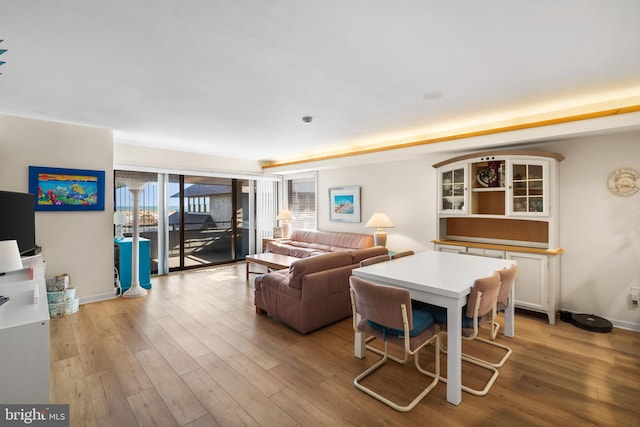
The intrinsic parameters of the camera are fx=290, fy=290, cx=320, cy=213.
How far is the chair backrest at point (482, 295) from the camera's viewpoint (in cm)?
203

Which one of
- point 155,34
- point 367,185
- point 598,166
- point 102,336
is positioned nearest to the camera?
point 155,34

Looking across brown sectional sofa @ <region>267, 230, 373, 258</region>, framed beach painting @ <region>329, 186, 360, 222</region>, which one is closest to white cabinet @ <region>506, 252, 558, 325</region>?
brown sectional sofa @ <region>267, 230, 373, 258</region>

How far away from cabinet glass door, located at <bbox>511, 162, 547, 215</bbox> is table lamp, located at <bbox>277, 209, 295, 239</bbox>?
4.49 meters

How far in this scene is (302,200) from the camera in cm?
725

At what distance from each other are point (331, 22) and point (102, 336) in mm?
3610

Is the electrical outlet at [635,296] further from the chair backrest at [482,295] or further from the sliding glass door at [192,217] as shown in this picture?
the sliding glass door at [192,217]

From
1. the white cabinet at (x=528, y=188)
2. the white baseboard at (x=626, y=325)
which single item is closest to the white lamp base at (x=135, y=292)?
the white cabinet at (x=528, y=188)

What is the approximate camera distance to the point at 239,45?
79.8 inches

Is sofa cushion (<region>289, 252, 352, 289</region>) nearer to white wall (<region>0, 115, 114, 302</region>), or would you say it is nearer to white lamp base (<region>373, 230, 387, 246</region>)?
white lamp base (<region>373, 230, 387, 246</region>)

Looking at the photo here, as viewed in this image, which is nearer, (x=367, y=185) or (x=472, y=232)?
(x=472, y=232)

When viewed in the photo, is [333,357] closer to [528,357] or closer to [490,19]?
[528,357]

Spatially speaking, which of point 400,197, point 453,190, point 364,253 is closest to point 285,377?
point 364,253

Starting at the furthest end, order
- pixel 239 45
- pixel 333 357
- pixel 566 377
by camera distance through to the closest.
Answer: pixel 333 357, pixel 566 377, pixel 239 45

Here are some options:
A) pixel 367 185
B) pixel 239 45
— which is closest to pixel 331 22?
pixel 239 45
